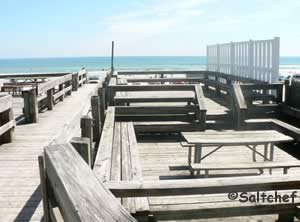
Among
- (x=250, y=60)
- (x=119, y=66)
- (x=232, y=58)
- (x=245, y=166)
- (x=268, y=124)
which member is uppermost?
(x=119, y=66)

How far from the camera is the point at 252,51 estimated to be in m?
9.64

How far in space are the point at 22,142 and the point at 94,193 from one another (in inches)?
213

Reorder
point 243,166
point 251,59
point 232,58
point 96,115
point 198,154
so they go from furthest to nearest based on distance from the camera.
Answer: point 232,58 → point 251,59 → point 96,115 → point 198,154 → point 243,166

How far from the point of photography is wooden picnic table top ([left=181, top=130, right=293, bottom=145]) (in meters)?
4.67

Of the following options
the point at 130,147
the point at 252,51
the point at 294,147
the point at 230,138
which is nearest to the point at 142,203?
the point at 130,147

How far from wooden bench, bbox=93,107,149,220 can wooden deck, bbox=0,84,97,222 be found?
39 centimetres

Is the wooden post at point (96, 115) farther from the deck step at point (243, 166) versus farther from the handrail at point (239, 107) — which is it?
the handrail at point (239, 107)

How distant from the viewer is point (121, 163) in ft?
12.5

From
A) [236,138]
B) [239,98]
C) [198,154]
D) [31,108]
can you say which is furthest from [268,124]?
[31,108]

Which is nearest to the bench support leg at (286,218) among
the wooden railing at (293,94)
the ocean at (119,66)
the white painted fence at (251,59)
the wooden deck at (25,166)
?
the wooden deck at (25,166)

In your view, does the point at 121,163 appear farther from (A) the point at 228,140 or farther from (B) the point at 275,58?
(B) the point at 275,58

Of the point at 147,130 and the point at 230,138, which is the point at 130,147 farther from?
the point at 147,130

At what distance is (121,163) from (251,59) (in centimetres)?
696

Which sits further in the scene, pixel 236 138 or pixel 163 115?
pixel 163 115
